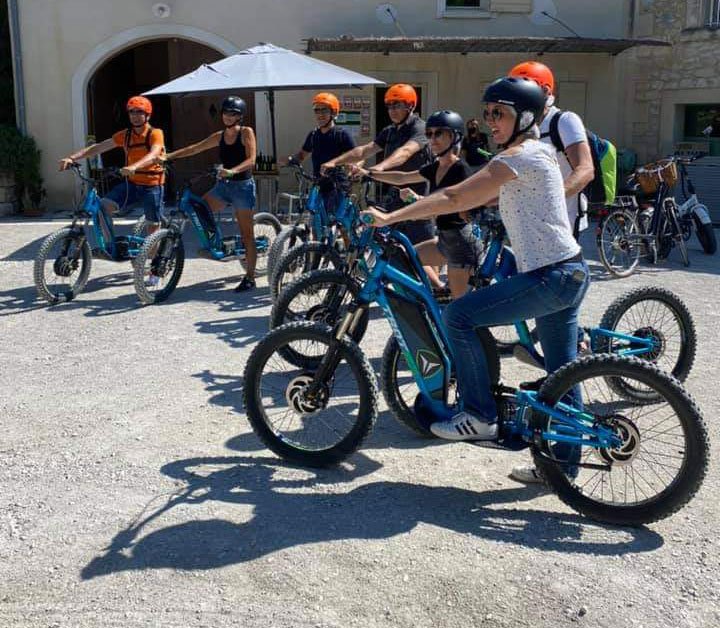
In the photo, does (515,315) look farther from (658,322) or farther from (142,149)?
(142,149)

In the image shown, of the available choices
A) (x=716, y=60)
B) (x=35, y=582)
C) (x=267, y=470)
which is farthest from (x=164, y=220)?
(x=716, y=60)

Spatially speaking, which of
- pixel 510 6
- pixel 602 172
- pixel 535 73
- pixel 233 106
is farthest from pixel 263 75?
pixel 510 6

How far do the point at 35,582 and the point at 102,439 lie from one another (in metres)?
1.44

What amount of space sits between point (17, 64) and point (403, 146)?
9875 millimetres

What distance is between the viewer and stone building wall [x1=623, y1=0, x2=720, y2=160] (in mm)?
14383

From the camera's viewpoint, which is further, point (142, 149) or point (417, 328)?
point (142, 149)

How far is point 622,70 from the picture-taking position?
15.8 m

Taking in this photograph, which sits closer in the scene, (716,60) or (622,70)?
(716,60)

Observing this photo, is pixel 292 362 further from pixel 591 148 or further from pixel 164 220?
pixel 164 220

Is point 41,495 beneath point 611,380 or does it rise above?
beneath

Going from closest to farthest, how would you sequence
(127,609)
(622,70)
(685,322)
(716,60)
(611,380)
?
(127,609) → (611,380) → (685,322) → (716,60) → (622,70)

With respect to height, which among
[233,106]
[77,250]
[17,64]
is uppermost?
[17,64]

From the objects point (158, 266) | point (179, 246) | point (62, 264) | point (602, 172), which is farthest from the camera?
point (179, 246)

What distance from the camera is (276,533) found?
3.64 metres
